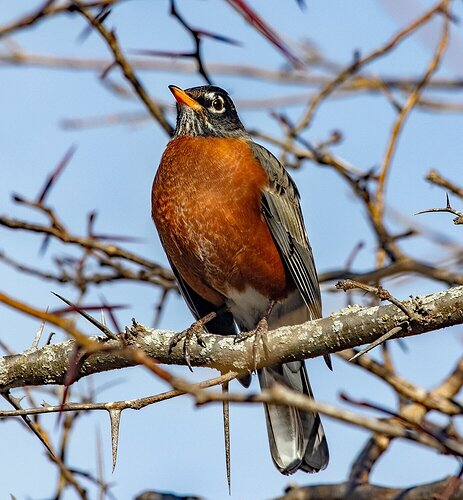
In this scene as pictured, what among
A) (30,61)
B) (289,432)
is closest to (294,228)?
(289,432)

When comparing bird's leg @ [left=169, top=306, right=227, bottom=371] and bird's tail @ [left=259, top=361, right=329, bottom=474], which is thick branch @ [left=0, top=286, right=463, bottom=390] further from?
bird's tail @ [left=259, top=361, right=329, bottom=474]

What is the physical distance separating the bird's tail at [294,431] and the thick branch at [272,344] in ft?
4.65

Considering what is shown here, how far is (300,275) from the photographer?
5.43 meters

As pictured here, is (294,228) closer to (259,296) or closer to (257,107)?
(259,296)

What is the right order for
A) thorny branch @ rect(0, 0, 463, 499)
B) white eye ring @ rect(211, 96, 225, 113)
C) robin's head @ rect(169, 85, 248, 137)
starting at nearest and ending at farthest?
thorny branch @ rect(0, 0, 463, 499)
robin's head @ rect(169, 85, 248, 137)
white eye ring @ rect(211, 96, 225, 113)

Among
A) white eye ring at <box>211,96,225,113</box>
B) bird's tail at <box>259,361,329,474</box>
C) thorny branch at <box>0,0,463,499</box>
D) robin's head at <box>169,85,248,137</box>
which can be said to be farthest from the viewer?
white eye ring at <box>211,96,225,113</box>

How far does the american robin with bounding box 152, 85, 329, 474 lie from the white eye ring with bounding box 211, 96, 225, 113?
56 cm

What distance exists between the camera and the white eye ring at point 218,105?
637 centimetres

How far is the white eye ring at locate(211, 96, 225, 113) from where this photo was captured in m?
6.37

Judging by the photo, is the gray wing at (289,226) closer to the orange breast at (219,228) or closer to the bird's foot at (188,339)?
Result: the orange breast at (219,228)

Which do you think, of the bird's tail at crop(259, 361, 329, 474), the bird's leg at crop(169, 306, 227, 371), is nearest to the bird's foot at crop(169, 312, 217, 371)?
the bird's leg at crop(169, 306, 227, 371)

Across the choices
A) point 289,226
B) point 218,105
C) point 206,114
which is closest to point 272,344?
point 289,226

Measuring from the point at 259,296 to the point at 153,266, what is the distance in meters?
0.78

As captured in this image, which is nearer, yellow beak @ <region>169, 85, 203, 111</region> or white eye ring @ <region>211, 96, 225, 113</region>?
yellow beak @ <region>169, 85, 203, 111</region>
